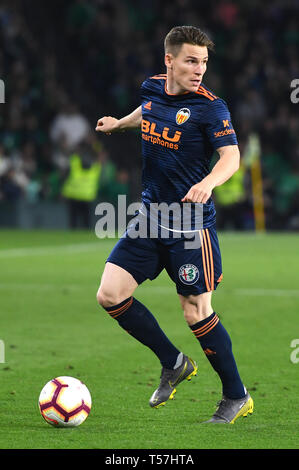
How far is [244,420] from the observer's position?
595 cm

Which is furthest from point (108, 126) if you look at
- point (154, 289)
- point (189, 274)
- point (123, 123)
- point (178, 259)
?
point (154, 289)

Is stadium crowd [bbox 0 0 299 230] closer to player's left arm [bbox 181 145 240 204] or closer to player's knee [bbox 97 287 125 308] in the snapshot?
player's knee [bbox 97 287 125 308]

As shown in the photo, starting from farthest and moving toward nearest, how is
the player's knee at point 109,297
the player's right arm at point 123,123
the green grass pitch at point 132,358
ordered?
the player's right arm at point 123,123 < the player's knee at point 109,297 < the green grass pitch at point 132,358

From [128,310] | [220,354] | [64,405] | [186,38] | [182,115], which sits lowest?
[64,405]

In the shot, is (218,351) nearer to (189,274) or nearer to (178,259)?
(189,274)

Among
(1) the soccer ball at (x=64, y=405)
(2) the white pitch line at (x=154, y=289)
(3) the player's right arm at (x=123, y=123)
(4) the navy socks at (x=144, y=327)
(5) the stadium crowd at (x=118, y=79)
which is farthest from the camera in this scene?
(5) the stadium crowd at (x=118, y=79)

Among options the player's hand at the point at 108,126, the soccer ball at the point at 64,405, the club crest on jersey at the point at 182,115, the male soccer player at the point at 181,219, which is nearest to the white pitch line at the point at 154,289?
the player's hand at the point at 108,126

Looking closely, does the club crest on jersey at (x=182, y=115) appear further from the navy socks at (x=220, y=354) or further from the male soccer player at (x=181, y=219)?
the navy socks at (x=220, y=354)

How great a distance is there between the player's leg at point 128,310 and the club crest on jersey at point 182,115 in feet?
3.00

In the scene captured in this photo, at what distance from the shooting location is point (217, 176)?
5500 mm

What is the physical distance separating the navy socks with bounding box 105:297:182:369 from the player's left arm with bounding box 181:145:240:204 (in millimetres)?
925

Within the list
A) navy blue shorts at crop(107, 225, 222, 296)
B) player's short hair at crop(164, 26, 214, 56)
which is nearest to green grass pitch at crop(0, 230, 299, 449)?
navy blue shorts at crop(107, 225, 222, 296)

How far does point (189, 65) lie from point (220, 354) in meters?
1.63

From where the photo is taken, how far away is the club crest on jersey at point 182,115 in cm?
588
